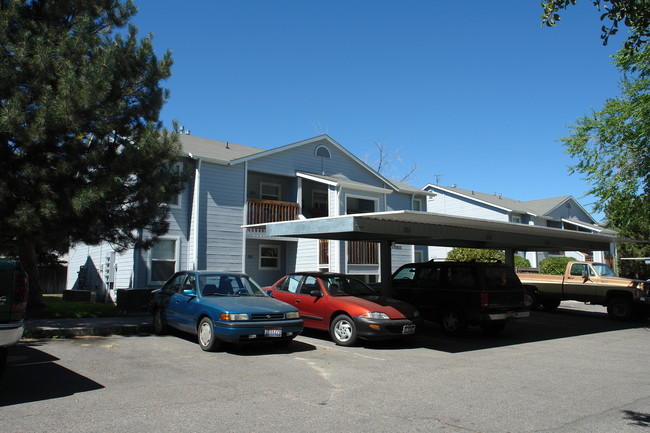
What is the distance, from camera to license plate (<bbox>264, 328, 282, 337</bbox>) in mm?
9188

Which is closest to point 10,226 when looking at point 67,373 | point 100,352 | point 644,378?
point 100,352

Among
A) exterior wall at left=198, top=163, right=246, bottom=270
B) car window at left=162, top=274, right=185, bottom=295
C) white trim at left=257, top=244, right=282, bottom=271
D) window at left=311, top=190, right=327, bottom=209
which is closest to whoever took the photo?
car window at left=162, top=274, right=185, bottom=295

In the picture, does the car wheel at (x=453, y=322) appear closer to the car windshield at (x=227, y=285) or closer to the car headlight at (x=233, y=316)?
the car windshield at (x=227, y=285)

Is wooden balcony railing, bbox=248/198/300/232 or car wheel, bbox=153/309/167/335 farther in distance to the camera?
wooden balcony railing, bbox=248/198/300/232

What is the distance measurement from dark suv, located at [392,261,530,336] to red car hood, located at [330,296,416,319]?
5.92ft

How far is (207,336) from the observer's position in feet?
30.8

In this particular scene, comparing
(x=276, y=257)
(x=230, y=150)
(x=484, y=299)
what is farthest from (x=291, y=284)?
(x=230, y=150)

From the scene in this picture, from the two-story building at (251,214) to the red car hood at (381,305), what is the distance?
6153 mm

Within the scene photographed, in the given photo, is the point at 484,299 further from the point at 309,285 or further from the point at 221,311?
the point at 221,311

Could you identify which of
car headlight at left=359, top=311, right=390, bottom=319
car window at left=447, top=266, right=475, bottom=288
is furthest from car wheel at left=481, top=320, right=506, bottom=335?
car headlight at left=359, top=311, right=390, bottom=319

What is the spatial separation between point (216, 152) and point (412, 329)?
12.2 meters

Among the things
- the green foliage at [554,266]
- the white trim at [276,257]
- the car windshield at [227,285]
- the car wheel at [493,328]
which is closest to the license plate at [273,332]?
the car windshield at [227,285]

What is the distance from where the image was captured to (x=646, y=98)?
17.1 m

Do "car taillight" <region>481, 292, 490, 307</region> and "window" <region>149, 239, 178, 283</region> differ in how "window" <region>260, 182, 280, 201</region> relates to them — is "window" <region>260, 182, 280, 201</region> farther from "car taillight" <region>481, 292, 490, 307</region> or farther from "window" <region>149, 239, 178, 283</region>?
"car taillight" <region>481, 292, 490, 307</region>
